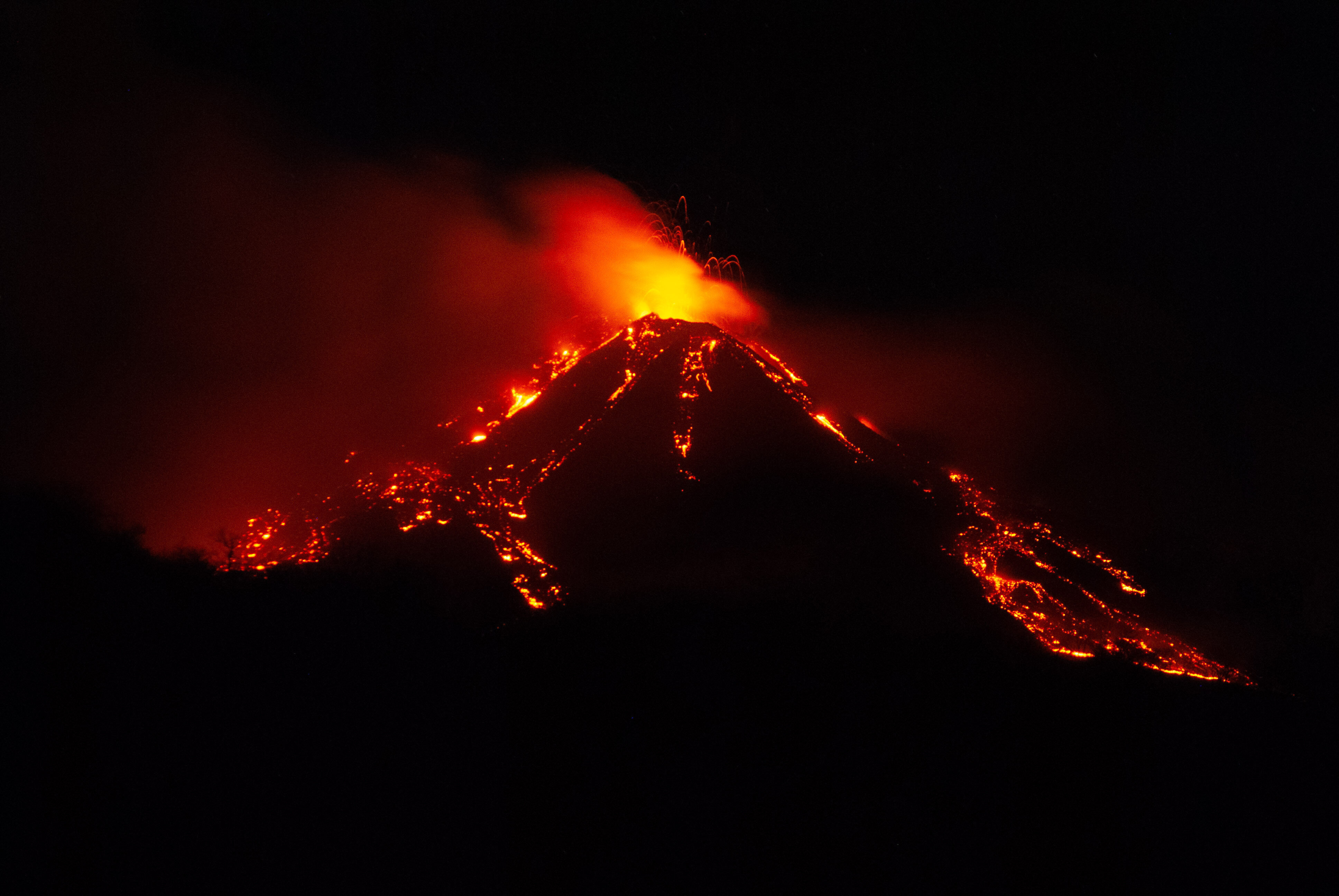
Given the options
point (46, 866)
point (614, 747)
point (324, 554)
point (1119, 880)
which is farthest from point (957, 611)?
point (46, 866)

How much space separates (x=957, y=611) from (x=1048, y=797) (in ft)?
17.8

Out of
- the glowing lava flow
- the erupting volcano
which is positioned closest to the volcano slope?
the erupting volcano

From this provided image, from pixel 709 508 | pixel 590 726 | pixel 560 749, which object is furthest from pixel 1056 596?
pixel 560 749

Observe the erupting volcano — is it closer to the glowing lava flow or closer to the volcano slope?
the glowing lava flow

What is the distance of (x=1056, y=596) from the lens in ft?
76.7

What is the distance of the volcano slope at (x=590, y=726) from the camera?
475 inches

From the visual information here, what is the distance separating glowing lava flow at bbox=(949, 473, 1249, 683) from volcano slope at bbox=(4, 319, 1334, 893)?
2.60 ft

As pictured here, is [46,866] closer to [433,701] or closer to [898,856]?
[433,701]

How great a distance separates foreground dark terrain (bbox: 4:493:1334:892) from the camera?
11867 mm

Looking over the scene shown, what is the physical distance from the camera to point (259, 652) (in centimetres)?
1373

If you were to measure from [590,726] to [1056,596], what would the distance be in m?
14.5

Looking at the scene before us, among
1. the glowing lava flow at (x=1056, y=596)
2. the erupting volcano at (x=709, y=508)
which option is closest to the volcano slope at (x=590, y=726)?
the erupting volcano at (x=709, y=508)

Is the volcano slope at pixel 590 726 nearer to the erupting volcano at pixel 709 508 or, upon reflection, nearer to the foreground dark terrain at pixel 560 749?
the foreground dark terrain at pixel 560 749

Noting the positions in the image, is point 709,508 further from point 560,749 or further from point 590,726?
point 560,749
